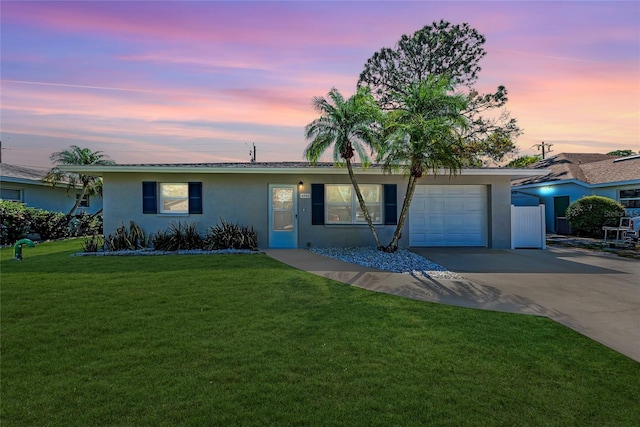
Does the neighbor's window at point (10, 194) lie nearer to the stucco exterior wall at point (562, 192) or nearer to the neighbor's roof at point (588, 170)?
the stucco exterior wall at point (562, 192)

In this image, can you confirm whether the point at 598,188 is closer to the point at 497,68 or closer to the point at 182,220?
the point at 497,68

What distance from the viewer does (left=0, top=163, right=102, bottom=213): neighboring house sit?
56.2ft

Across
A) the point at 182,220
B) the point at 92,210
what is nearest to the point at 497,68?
the point at 182,220

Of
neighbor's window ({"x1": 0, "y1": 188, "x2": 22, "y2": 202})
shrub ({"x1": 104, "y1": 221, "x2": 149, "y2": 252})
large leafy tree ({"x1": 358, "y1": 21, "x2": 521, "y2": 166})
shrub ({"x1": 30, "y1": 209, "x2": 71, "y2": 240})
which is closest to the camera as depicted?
shrub ({"x1": 104, "y1": 221, "x2": 149, "y2": 252})

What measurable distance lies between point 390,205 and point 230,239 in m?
5.59

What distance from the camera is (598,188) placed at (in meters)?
18.7

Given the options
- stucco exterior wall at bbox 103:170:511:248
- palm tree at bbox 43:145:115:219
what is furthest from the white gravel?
palm tree at bbox 43:145:115:219

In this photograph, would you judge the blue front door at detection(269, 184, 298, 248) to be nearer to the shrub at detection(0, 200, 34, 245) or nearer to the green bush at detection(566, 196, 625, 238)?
the shrub at detection(0, 200, 34, 245)

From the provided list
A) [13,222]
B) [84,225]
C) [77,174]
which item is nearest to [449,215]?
[13,222]

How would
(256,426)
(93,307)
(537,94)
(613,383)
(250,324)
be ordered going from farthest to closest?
(537,94), (93,307), (250,324), (613,383), (256,426)

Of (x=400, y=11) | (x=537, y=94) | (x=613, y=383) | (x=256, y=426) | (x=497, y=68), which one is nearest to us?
(x=256, y=426)

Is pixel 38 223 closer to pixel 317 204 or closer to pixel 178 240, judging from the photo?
pixel 178 240

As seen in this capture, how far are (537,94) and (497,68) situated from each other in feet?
24.6

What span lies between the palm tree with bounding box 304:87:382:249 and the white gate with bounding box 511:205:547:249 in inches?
249
